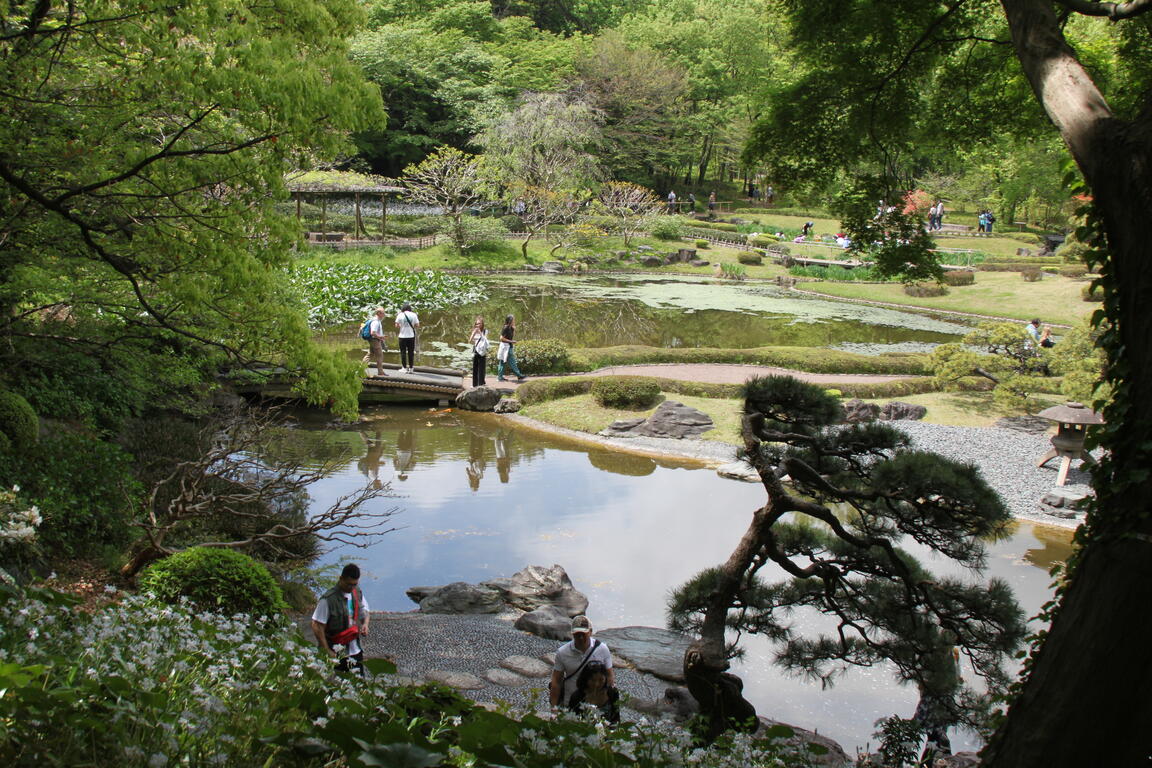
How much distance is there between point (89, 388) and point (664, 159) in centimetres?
4683

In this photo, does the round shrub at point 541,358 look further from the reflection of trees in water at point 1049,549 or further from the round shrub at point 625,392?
the reflection of trees in water at point 1049,549

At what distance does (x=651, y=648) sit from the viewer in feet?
29.1

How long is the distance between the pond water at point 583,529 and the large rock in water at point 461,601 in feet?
1.55

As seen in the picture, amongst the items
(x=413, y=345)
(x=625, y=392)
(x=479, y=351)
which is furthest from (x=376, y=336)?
(x=625, y=392)

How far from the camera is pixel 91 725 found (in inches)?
92.7

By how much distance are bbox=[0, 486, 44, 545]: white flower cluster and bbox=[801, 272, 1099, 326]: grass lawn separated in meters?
32.2

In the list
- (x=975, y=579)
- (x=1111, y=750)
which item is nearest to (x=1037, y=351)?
(x=975, y=579)

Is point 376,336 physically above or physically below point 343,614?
Answer: above

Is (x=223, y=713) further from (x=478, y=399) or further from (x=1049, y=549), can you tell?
(x=478, y=399)

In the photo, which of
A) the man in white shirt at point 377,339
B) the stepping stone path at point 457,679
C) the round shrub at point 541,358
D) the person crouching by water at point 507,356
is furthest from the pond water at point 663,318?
the stepping stone path at point 457,679

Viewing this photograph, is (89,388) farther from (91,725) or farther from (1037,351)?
(1037,351)

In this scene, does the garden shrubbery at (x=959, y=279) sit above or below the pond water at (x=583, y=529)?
above

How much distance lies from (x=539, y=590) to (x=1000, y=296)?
30538 mm

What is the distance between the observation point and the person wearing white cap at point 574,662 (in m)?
5.69
